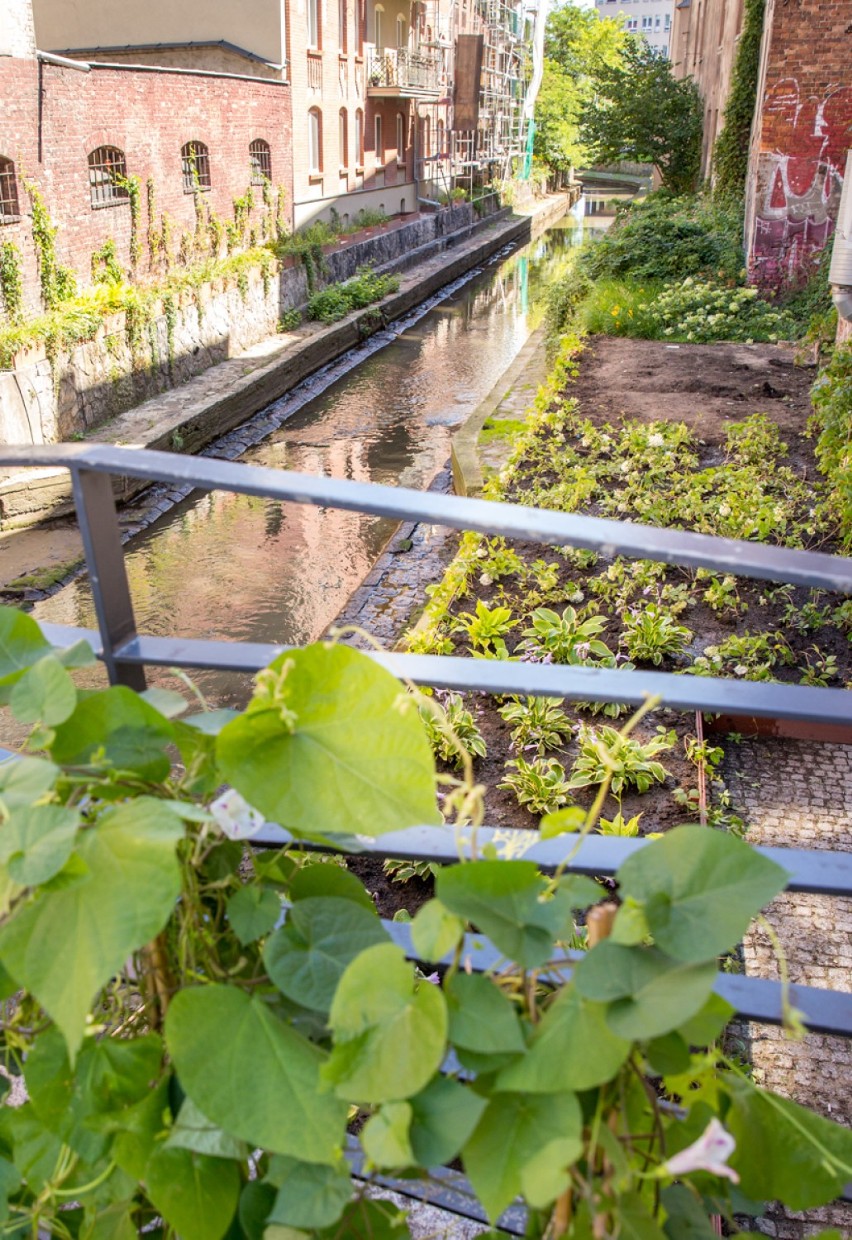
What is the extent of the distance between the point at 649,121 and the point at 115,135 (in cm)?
1203

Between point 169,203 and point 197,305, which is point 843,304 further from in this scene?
point 169,203

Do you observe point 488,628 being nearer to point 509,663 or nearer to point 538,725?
point 538,725

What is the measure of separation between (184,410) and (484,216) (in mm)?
24219

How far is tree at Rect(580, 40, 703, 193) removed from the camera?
20953mm

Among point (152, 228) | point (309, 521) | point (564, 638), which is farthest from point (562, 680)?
point (152, 228)

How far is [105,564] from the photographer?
118 centimetres

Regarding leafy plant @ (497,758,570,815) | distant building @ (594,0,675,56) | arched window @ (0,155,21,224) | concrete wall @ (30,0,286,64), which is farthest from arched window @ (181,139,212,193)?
distant building @ (594,0,675,56)

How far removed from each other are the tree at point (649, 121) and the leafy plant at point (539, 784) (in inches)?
788

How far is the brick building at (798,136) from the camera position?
12070 mm

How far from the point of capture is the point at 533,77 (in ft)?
148

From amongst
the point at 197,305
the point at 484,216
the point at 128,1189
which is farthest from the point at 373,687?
the point at 484,216

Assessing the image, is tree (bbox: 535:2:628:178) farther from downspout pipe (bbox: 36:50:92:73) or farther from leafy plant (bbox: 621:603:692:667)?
leafy plant (bbox: 621:603:692:667)

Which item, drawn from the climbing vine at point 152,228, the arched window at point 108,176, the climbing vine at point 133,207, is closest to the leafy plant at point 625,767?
the arched window at point 108,176

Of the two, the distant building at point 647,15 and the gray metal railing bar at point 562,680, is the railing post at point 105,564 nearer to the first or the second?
the gray metal railing bar at point 562,680
